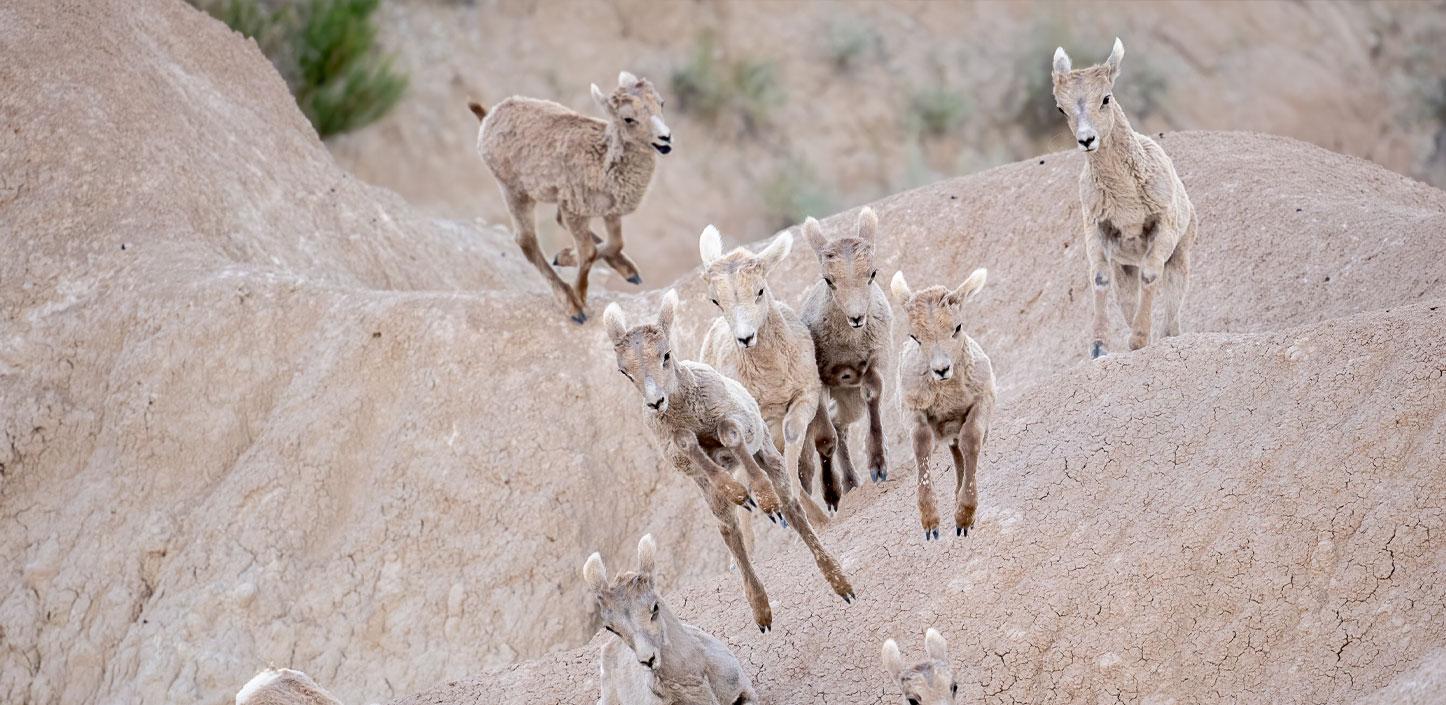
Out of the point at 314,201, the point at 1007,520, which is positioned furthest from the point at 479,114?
the point at 1007,520

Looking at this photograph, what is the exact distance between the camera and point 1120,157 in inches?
412

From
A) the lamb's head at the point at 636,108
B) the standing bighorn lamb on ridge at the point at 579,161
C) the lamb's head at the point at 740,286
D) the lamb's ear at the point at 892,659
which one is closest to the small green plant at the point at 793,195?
the standing bighorn lamb on ridge at the point at 579,161

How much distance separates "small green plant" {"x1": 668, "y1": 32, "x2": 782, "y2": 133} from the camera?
29.0m

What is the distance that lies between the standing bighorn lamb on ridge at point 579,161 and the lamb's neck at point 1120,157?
9.80 ft

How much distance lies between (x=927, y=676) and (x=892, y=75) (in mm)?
22914

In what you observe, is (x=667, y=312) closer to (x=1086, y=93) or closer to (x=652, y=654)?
(x=652, y=654)

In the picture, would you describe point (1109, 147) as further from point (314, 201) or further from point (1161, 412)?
point (314, 201)

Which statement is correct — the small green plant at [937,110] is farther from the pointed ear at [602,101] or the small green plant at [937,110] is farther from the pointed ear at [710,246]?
the pointed ear at [710,246]

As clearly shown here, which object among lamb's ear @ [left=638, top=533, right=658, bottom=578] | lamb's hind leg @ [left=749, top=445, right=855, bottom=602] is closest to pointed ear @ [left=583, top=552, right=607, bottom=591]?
lamb's ear @ [left=638, top=533, right=658, bottom=578]

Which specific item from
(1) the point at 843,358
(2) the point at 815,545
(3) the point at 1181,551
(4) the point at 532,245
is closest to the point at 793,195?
(4) the point at 532,245

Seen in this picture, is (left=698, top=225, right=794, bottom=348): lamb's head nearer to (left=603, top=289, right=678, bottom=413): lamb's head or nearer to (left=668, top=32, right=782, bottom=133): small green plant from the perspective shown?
(left=603, top=289, right=678, bottom=413): lamb's head

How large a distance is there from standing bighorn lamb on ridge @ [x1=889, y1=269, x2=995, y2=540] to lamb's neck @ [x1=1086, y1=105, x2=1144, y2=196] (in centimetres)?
217

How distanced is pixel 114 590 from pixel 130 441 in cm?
120

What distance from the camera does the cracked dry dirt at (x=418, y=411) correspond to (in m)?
9.20
